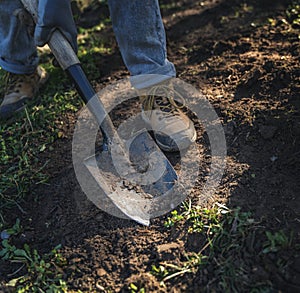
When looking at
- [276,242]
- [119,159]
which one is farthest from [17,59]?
[276,242]

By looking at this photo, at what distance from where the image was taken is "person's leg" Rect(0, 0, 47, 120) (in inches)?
112

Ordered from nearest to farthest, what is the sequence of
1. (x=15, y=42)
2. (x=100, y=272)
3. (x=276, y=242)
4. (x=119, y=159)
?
1. (x=276, y=242)
2. (x=100, y=272)
3. (x=119, y=159)
4. (x=15, y=42)

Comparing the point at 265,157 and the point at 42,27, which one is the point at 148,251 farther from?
the point at 42,27

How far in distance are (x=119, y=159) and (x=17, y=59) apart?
1.18 metres

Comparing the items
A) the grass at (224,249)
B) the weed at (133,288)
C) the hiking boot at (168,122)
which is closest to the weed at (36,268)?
the weed at (133,288)

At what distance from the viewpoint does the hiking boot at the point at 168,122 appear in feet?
8.39

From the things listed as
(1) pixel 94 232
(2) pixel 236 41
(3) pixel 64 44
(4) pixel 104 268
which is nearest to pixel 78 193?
(1) pixel 94 232

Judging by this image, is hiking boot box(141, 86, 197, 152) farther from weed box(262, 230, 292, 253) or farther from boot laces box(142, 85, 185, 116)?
weed box(262, 230, 292, 253)

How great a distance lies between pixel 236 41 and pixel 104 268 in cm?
208

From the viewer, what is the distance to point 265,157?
2.39 meters

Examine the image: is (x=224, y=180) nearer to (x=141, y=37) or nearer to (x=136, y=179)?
(x=136, y=179)

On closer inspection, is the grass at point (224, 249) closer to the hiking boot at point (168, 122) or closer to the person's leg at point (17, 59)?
the hiking boot at point (168, 122)

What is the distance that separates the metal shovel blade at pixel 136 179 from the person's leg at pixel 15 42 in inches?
41.7

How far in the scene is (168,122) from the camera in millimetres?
2615
